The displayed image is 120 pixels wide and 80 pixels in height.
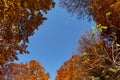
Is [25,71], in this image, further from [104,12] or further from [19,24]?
[19,24]

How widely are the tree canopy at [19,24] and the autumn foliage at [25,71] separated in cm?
3176

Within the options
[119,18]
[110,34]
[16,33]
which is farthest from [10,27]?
[110,34]

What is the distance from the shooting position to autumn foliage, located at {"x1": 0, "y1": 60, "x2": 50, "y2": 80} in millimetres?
48219

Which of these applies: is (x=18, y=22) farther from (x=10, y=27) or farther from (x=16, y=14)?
(x=16, y=14)

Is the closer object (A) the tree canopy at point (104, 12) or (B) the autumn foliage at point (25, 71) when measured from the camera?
(A) the tree canopy at point (104, 12)

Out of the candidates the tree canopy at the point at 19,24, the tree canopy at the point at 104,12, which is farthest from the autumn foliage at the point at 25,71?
the tree canopy at the point at 19,24

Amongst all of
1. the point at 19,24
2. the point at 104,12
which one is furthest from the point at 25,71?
the point at 19,24

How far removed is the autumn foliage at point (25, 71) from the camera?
158 ft

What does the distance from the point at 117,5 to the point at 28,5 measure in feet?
25.7

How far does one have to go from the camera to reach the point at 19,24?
1421cm

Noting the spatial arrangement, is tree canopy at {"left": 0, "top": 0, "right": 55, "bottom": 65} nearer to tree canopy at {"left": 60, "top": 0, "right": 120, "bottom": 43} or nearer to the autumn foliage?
tree canopy at {"left": 60, "top": 0, "right": 120, "bottom": 43}

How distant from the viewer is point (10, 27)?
1418 centimetres

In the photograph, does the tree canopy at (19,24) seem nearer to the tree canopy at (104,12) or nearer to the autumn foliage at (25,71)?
the tree canopy at (104,12)

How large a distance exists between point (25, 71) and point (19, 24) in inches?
1435
